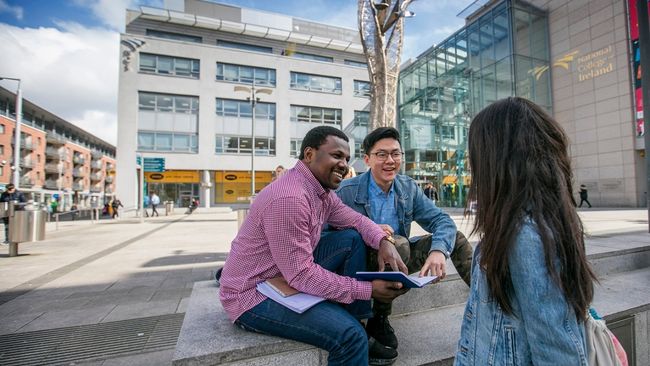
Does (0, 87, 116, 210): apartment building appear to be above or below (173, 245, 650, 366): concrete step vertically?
above

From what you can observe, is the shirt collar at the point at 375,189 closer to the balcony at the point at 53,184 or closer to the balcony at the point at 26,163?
the balcony at the point at 26,163

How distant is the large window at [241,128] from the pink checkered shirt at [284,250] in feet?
91.9

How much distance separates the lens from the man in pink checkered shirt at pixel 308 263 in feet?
5.25

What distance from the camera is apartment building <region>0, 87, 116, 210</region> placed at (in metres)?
43.2

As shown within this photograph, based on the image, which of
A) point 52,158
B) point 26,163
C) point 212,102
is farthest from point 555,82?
point 52,158

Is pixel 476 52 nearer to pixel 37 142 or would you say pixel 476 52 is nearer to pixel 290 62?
pixel 290 62

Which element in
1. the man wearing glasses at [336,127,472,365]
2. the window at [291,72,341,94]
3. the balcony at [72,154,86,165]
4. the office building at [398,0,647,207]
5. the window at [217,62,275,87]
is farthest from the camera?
the balcony at [72,154,86,165]

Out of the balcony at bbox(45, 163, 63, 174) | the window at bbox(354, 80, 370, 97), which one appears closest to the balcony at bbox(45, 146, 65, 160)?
the balcony at bbox(45, 163, 63, 174)

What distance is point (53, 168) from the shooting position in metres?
56.6

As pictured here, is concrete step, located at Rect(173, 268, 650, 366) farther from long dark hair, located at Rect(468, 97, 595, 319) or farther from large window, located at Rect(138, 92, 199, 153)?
large window, located at Rect(138, 92, 199, 153)

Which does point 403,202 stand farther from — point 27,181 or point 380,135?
point 27,181

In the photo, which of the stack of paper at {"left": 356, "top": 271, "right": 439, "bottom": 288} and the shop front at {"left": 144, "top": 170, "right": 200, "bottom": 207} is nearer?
the stack of paper at {"left": 356, "top": 271, "right": 439, "bottom": 288}

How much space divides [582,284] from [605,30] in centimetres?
2290

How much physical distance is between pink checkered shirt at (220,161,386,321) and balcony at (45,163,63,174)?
7101 cm
